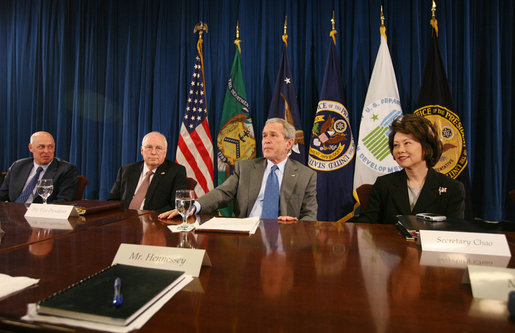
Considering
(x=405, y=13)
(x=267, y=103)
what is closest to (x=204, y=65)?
(x=267, y=103)

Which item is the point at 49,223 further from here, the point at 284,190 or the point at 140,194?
the point at 284,190

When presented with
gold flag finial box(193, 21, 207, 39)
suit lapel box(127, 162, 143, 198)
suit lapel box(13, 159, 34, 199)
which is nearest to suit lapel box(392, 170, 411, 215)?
suit lapel box(127, 162, 143, 198)

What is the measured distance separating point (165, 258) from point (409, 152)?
1647 mm

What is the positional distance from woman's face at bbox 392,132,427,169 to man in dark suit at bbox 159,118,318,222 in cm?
59

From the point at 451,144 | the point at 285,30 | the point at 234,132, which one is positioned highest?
the point at 285,30

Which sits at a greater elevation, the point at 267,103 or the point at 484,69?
the point at 484,69

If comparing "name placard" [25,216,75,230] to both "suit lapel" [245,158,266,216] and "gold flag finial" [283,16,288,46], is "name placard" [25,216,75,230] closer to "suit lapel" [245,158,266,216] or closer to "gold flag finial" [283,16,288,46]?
"suit lapel" [245,158,266,216]

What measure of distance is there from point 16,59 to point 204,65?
308 cm

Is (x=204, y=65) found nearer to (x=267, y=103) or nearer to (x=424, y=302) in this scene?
(x=267, y=103)

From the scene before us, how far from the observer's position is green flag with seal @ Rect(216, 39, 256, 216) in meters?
3.61

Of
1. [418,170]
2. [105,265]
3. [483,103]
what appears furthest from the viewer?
[483,103]

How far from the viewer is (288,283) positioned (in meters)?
0.72

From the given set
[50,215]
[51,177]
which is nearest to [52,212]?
[50,215]

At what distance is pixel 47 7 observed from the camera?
462cm
